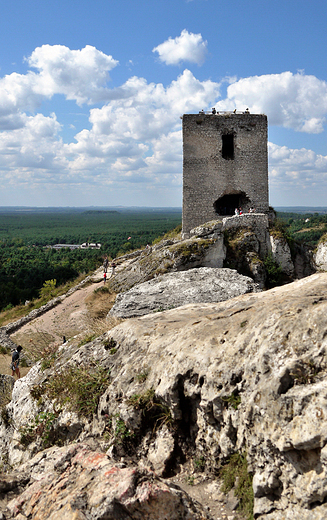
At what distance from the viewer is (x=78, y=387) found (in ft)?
15.9

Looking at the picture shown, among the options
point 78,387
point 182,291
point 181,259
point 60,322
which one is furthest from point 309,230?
point 78,387

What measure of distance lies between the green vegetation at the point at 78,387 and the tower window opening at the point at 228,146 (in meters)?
14.1

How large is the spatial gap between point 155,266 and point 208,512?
10.2 m

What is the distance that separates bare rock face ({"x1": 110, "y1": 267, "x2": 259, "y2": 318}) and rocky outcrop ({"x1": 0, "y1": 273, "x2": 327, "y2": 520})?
2.96 m

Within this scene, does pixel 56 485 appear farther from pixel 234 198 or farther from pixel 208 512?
pixel 234 198

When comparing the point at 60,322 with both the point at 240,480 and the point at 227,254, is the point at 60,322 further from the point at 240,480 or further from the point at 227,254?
the point at 240,480

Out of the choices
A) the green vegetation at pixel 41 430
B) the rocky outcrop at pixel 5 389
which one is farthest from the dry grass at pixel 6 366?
the green vegetation at pixel 41 430

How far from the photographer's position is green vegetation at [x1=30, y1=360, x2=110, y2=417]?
15.1 feet

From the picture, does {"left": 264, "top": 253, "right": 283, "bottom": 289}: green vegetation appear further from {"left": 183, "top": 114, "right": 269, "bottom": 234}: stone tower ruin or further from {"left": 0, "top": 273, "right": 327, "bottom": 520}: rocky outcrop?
{"left": 0, "top": 273, "right": 327, "bottom": 520}: rocky outcrop

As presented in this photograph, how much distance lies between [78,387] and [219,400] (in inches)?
88.8

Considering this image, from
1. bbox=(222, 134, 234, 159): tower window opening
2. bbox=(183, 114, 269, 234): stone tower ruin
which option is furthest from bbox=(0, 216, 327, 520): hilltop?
bbox=(222, 134, 234, 159): tower window opening

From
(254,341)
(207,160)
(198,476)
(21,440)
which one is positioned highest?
(207,160)

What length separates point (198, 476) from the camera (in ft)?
11.6

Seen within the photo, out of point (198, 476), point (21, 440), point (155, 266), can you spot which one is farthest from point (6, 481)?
point (155, 266)
